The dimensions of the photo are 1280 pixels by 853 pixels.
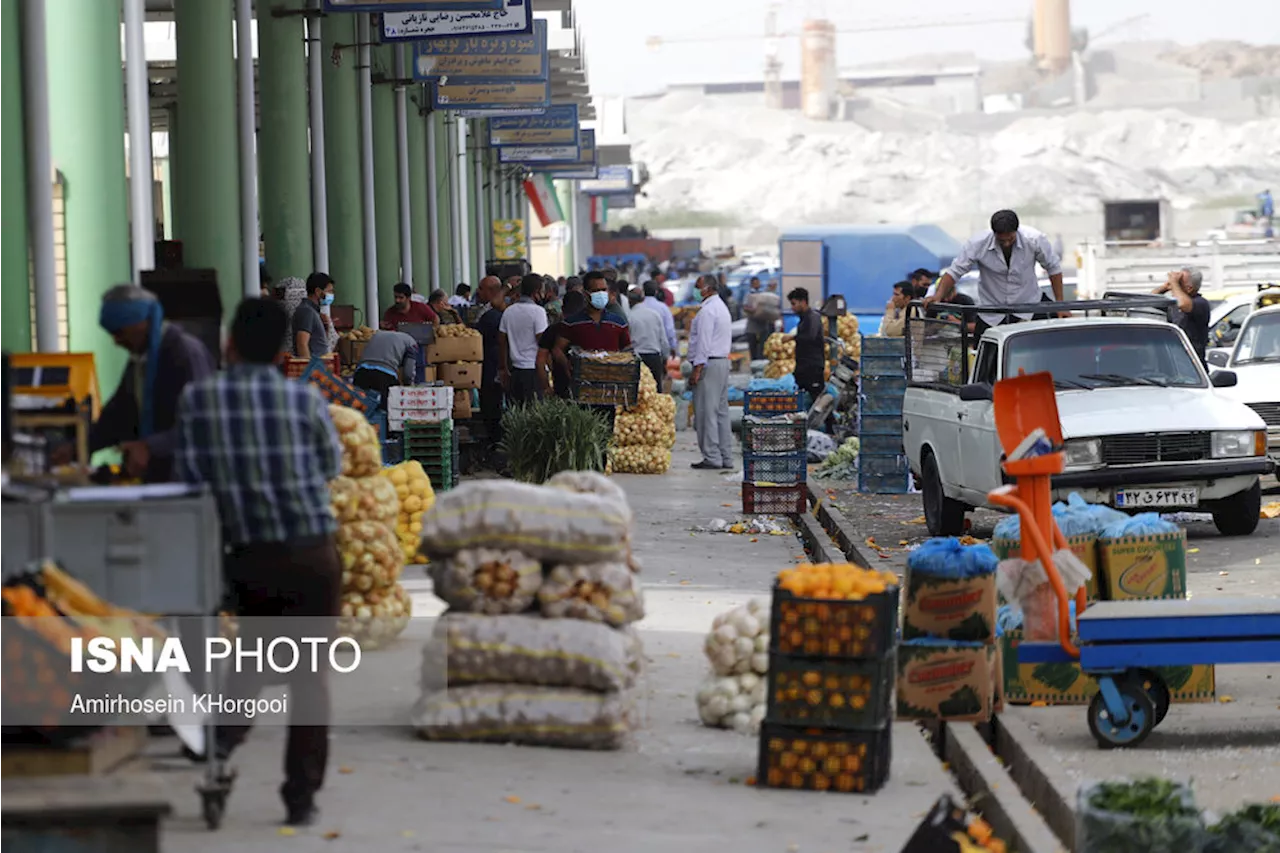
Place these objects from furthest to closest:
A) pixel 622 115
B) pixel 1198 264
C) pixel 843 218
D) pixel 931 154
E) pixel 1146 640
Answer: pixel 931 154 → pixel 843 218 → pixel 622 115 → pixel 1198 264 → pixel 1146 640

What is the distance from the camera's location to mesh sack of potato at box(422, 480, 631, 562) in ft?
29.1

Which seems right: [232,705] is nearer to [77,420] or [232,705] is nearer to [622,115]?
[77,420]

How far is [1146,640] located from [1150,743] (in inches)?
20.6

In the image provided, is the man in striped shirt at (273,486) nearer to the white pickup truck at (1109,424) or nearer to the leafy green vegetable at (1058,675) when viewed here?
the leafy green vegetable at (1058,675)

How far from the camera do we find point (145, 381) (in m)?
7.52

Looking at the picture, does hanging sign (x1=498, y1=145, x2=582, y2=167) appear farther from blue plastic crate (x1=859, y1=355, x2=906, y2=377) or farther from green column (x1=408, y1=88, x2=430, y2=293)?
blue plastic crate (x1=859, y1=355, x2=906, y2=377)

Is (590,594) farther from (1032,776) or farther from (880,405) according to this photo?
Result: (880,405)

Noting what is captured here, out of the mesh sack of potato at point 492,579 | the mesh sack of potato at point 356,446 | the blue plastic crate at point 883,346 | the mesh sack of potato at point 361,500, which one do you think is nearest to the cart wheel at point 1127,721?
the mesh sack of potato at point 492,579

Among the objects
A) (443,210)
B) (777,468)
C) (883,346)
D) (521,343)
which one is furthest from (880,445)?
(443,210)

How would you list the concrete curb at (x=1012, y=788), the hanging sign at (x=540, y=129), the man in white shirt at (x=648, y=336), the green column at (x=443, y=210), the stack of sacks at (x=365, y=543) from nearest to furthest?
the concrete curb at (x=1012, y=788), the stack of sacks at (x=365, y=543), the man in white shirt at (x=648, y=336), the green column at (x=443, y=210), the hanging sign at (x=540, y=129)

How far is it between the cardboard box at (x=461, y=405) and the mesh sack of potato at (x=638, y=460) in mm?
2545

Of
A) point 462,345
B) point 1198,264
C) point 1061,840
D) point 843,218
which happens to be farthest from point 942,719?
point 843,218

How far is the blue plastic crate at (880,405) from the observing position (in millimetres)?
21266

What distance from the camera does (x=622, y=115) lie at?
7906cm
